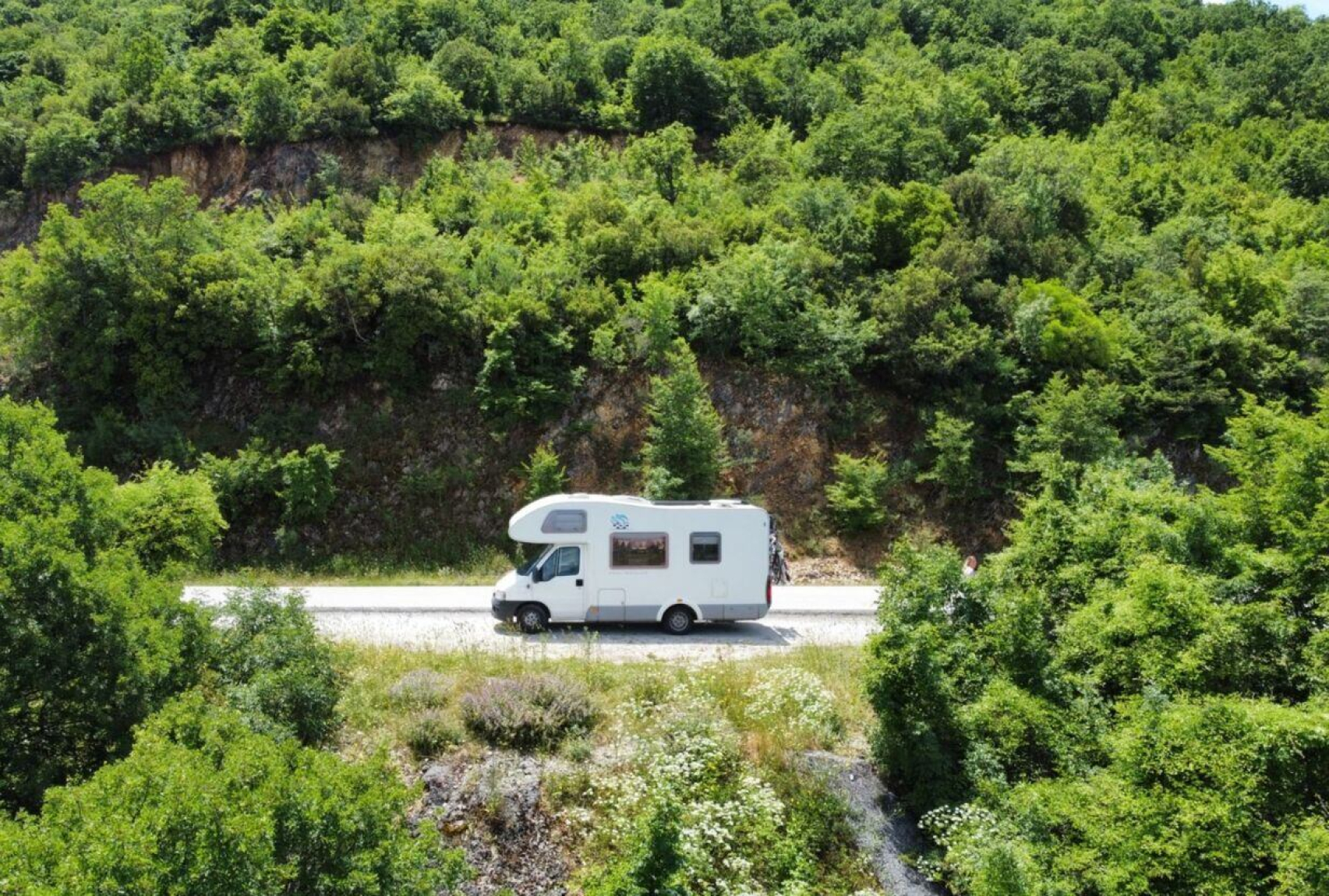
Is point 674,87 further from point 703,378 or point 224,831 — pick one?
point 224,831

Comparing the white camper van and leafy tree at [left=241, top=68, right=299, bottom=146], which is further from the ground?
leafy tree at [left=241, top=68, right=299, bottom=146]

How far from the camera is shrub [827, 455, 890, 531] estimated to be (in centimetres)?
2388

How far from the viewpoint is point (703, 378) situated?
26.4 meters

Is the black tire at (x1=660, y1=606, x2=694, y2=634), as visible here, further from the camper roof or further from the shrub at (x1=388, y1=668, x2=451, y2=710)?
the shrub at (x1=388, y1=668, x2=451, y2=710)

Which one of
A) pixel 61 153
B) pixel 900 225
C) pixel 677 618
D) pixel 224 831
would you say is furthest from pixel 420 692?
pixel 61 153

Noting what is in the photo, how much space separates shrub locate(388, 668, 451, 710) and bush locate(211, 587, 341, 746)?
110 centimetres

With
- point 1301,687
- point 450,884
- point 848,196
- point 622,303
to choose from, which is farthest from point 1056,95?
point 450,884

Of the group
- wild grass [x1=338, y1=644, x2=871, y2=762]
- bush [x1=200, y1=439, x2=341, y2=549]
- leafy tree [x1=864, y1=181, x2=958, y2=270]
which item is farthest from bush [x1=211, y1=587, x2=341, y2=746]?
leafy tree [x1=864, y1=181, x2=958, y2=270]

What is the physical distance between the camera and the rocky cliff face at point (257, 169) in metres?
36.6

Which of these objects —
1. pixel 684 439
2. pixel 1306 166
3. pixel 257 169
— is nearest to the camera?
pixel 684 439

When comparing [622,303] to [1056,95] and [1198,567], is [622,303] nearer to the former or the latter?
[1198,567]

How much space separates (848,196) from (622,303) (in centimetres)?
958

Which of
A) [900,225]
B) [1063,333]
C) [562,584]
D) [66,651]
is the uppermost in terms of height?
[900,225]

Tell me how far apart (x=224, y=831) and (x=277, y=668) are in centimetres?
509
